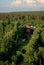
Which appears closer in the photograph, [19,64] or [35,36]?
[19,64]

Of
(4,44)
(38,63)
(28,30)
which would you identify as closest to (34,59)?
(38,63)

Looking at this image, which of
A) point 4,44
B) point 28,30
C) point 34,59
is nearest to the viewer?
point 34,59

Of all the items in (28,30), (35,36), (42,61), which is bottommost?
(28,30)

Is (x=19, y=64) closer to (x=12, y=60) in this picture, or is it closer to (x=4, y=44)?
(x=12, y=60)

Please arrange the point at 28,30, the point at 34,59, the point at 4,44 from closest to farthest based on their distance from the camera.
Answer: the point at 34,59 → the point at 4,44 → the point at 28,30

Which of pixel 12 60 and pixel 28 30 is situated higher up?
pixel 12 60

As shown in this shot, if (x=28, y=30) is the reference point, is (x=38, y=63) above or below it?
above

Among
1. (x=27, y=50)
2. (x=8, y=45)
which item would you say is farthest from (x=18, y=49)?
(x=27, y=50)

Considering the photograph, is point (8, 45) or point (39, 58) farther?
point (8, 45)

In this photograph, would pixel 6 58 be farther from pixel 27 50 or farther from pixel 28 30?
pixel 28 30
